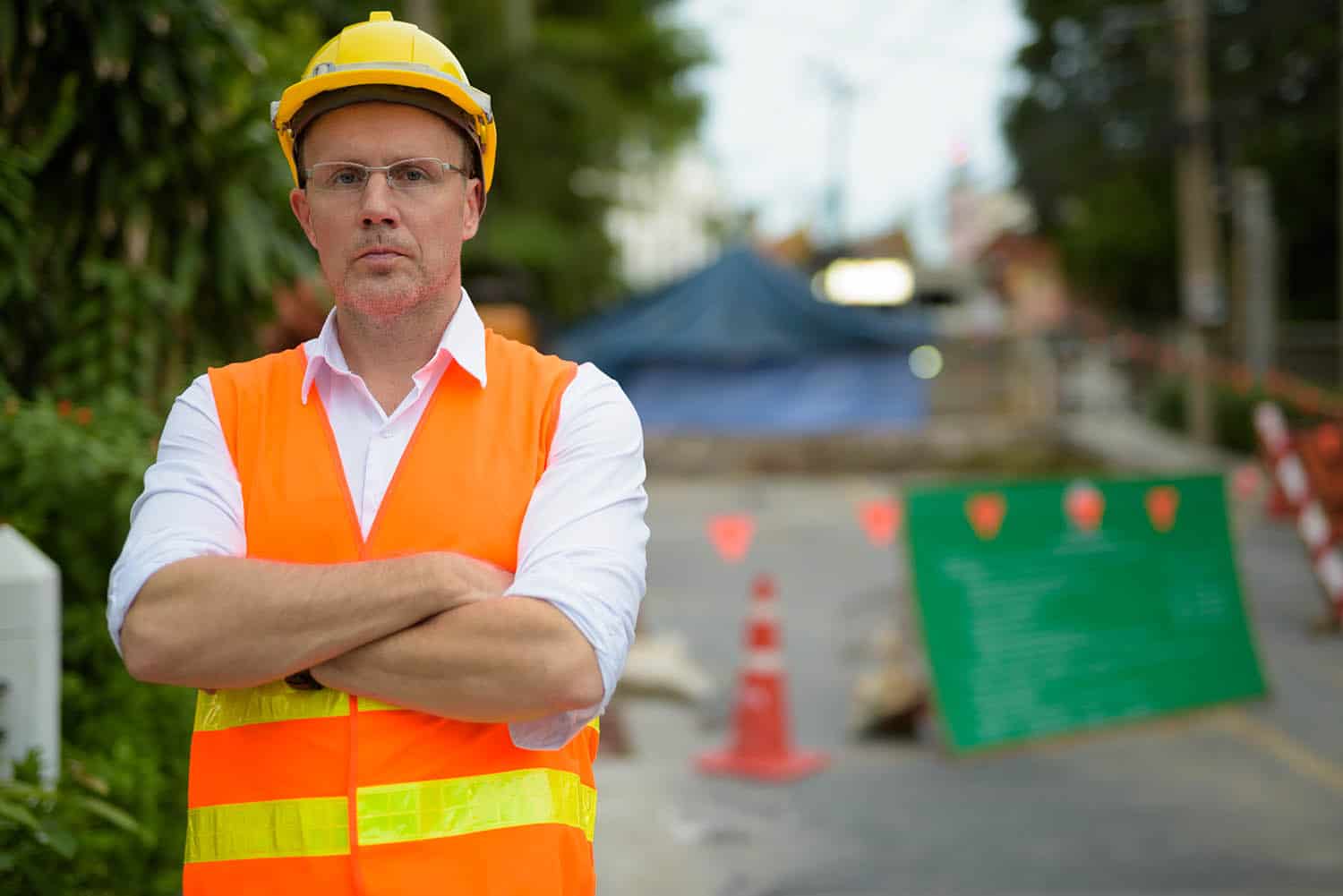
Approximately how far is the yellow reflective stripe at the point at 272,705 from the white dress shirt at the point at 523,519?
7.0 inches

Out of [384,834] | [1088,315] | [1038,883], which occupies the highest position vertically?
[1088,315]

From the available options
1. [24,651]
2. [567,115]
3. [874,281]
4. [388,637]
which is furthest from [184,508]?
[874,281]

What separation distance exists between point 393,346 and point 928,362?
2863cm

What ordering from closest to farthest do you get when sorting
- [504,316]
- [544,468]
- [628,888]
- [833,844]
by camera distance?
[544,468]
[628,888]
[833,844]
[504,316]

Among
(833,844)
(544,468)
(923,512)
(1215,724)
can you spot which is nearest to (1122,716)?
(1215,724)

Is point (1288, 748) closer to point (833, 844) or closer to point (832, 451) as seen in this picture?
point (833, 844)

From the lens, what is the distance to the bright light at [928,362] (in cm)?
2855

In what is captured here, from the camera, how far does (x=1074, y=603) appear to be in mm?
8836

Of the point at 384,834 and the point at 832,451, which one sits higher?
the point at 832,451

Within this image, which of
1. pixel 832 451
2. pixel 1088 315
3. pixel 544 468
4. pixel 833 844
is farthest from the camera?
pixel 1088 315

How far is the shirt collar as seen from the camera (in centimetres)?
240

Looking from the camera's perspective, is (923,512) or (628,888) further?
(923,512)

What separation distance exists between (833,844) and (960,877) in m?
0.69

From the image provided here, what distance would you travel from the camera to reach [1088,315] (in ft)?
196
